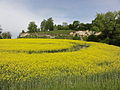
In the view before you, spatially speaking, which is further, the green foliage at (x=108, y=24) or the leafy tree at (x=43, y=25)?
the leafy tree at (x=43, y=25)

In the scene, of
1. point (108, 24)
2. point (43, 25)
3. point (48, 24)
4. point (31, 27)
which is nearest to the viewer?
point (108, 24)

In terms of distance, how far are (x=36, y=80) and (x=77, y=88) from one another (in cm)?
205

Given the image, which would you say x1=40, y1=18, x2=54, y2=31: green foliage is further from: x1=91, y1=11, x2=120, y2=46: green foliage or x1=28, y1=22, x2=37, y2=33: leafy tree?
x1=91, y1=11, x2=120, y2=46: green foliage

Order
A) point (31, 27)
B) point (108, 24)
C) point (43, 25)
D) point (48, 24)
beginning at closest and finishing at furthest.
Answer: point (108, 24) < point (48, 24) < point (31, 27) < point (43, 25)

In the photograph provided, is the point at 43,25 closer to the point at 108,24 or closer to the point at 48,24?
the point at 48,24

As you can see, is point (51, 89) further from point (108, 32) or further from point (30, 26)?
point (30, 26)

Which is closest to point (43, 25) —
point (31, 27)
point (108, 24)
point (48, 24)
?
point (48, 24)

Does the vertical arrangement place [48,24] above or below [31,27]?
above

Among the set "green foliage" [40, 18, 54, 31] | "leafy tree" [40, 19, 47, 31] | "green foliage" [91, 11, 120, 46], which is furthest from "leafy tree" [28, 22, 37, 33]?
"green foliage" [91, 11, 120, 46]

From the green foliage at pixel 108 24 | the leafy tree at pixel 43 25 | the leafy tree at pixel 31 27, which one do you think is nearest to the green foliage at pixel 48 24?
the leafy tree at pixel 43 25

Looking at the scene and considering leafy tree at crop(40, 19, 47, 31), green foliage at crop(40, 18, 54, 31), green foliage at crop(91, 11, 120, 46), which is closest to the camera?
green foliage at crop(91, 11, 120, 46)

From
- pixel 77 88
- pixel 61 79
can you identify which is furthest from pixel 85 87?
pixel 61 79

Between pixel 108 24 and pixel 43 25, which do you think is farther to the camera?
pixel 43 25

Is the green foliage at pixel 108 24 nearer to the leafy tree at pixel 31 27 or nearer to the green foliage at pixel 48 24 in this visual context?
the green foliage at pixel 48 24
